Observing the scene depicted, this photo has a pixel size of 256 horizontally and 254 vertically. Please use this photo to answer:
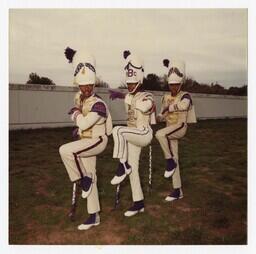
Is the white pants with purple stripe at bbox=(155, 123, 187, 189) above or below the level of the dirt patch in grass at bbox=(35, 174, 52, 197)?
above

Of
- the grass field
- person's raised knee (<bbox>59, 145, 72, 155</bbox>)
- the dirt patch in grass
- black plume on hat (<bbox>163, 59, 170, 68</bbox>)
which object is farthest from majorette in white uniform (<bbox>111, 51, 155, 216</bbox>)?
the dirt patch in grass

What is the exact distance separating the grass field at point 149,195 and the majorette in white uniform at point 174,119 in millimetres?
85

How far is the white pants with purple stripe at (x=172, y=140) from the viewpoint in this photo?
12.5ft

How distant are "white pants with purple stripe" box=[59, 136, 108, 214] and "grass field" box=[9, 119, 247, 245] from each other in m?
0.14

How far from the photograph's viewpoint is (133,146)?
3.60m

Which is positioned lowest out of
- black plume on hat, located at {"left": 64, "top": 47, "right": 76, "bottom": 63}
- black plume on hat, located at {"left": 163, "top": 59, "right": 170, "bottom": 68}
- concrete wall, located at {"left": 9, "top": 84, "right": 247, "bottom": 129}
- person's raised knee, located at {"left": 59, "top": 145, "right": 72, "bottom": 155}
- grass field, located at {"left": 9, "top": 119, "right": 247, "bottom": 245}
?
grass field, located at {"left": 9, "top": 119, "right": 247, "bottom": 245}

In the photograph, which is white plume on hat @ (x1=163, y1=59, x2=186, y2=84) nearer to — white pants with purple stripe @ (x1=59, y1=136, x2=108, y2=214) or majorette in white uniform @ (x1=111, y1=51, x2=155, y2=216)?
majorette in white uniform @ (x1=111, y1=51, x2=155, y2=216)

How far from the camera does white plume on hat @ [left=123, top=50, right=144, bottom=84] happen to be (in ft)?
11.8

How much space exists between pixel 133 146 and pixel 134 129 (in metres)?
0.14

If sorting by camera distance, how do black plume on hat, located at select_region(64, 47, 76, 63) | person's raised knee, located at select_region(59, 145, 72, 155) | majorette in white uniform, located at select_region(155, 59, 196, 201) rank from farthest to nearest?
1. majorette in white uniform, located at select_region(155, 59, 196, 201)
2. black plume on hat, located at select_region(64, 47, 76, 63)
3. person's raised knee, located at select_region(59, 145, 72, 155)

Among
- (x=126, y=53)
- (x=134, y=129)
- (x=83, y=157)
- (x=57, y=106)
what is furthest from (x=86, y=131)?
(x=126, y=53)

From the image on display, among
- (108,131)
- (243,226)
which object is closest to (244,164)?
(243,226)

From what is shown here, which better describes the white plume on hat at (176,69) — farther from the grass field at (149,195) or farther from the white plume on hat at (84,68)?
Result: the white plume on hat at (84,68)

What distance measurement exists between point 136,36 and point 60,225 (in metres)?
1.70
